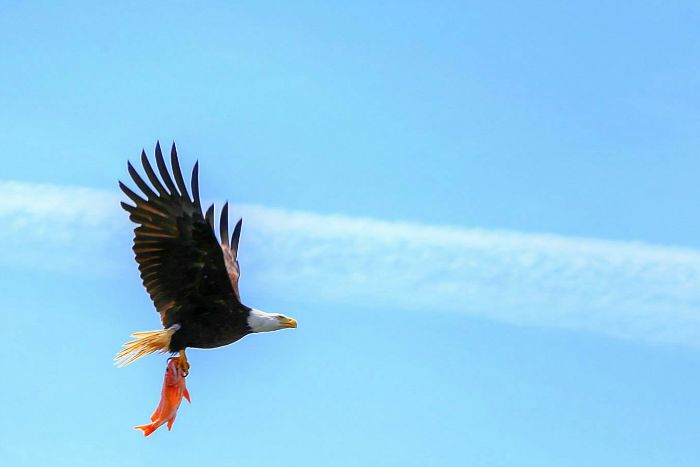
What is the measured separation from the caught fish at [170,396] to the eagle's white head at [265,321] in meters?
0.91

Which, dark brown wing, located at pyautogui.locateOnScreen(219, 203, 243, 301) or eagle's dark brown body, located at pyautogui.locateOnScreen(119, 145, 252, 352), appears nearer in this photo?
eagle's dark brown body, located at pyautogui.locateOnScreen(119, 145, 252, 352)

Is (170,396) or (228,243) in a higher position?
(228,243)

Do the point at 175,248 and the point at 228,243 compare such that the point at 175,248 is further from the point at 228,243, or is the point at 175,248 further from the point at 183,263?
the point at 228,243

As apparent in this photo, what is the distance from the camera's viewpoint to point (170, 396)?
19.9m

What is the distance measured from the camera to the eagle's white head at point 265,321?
787 inches

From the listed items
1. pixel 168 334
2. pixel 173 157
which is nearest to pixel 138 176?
pixel 173 157

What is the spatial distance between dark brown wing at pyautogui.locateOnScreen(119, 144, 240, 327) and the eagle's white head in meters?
0.27

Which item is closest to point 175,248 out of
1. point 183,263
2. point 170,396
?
point 183,263

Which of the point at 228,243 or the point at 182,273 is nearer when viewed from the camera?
the point at 182,273

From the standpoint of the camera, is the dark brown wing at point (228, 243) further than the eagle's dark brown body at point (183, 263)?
Yes

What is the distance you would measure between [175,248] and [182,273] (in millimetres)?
288

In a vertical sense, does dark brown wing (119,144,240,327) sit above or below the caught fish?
above

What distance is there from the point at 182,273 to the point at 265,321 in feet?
3.35

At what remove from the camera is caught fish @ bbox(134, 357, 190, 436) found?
19.8 metres
